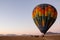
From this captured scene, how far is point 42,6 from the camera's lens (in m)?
50.8

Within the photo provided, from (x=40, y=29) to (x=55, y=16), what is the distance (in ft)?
14.5

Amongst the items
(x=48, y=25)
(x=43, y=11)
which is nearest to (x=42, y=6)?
(x=43, y=11)

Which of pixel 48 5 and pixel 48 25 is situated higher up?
pixel 48 5

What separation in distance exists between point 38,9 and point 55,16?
4123 mm

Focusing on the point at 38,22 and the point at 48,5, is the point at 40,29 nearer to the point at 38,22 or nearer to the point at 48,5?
the point at 38,22

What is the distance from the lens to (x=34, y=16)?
168 feet

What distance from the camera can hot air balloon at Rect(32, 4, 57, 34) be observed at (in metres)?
50.7

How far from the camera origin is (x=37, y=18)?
50719mm

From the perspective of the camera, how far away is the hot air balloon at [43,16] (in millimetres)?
50719

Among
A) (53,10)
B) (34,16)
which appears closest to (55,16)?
(53,10)

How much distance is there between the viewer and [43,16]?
167ft

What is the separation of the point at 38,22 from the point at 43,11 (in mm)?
2563

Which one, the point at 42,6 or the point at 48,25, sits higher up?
the point at 42,6

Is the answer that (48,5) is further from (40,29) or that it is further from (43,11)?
(40,29)
